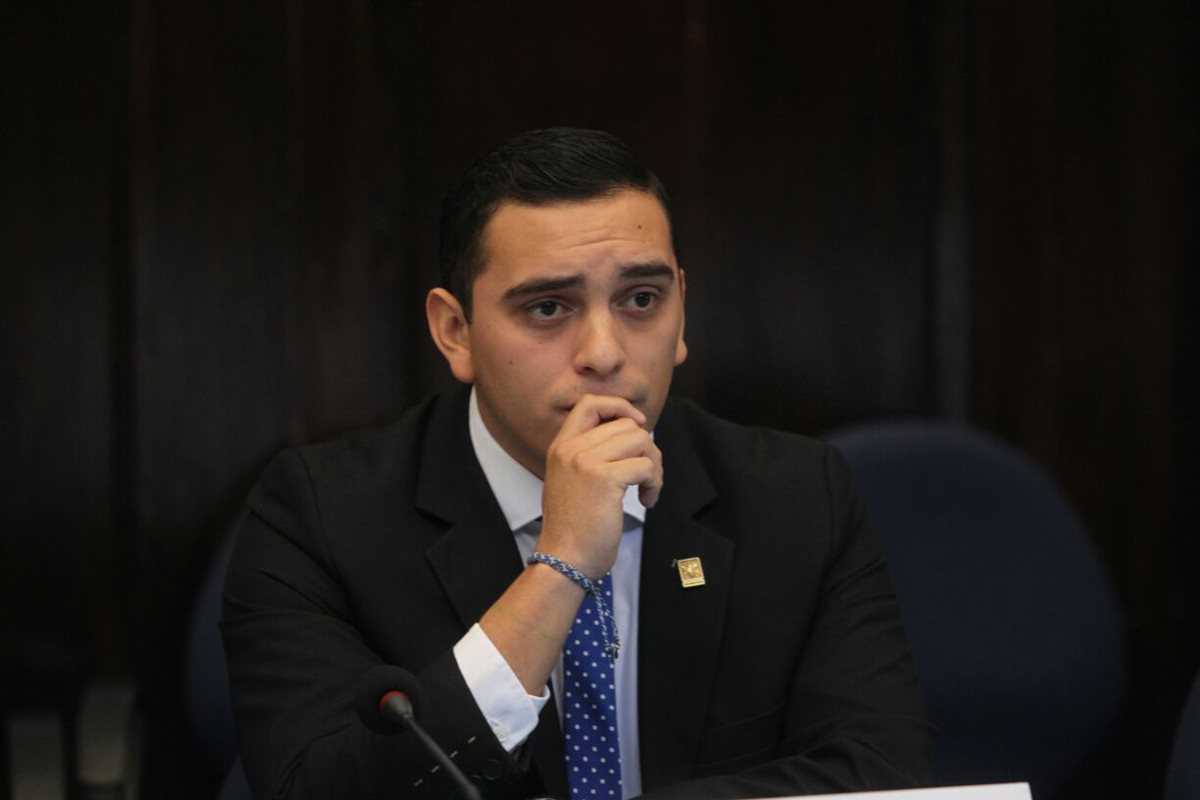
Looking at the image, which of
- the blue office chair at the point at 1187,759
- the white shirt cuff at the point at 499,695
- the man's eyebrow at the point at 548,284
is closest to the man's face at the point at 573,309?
the man's eyebrow at the point at 548,284

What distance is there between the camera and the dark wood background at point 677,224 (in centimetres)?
280

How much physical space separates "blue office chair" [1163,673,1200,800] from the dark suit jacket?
329 mm

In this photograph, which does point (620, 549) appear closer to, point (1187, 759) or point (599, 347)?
point (599, 347)

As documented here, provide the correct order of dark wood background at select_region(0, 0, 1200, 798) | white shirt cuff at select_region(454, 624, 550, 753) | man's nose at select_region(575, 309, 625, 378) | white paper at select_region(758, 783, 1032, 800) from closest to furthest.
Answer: white paper at select_region(758, 783, 1032, 800) → white shirt cuff at select_region(454, 624, 550, 753) → man's nose at select_region(575, 309, 625, 378) → dark wood background at select_region(0, 0, 1200, 798)

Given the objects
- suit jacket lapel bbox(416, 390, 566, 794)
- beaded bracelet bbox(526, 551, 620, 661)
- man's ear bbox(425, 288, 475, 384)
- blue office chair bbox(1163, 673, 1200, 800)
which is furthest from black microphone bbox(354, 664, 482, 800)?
blue office chair bbox(1163, 673, 1200, 800)

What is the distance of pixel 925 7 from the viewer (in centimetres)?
304

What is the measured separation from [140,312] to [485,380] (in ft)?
3.17

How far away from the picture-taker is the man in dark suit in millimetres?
1905

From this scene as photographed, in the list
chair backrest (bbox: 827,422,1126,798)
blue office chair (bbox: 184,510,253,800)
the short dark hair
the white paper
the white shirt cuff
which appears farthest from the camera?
chair backrest (bbox: 827,422,1126,798)

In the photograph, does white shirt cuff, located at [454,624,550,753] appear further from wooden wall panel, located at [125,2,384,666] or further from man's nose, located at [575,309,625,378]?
wooden wall panel, located at [125,2,384,666]

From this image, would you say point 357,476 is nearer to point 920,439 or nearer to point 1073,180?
point 920,439

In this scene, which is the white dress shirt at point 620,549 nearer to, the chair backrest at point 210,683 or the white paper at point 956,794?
the chair backrest at point 210,683

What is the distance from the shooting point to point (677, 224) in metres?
2.87

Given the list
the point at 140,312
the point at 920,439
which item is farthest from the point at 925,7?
the point at 140,312
